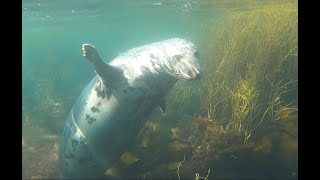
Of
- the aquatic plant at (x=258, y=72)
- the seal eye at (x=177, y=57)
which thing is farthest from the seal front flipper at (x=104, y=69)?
the aquatic plant at (x=258, y=72)

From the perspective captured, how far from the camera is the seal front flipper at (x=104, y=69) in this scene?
5.80 meters

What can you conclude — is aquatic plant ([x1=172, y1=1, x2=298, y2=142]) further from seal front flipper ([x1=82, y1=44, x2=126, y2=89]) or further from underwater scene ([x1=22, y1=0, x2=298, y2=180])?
seal front flipper ([x1=82, y1=44, x2=126, y2=89])

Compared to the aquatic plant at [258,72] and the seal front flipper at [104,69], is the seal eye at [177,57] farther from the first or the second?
the aquatic plant at [258,72]

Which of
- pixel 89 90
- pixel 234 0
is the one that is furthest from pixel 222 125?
pixel 234 0

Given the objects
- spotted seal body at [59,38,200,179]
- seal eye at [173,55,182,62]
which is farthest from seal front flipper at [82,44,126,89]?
seal eye at [173,55,182,62]

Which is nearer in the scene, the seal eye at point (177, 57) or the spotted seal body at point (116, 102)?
the spotted seal body at point (116, 102)

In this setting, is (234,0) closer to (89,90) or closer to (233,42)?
(233,42)

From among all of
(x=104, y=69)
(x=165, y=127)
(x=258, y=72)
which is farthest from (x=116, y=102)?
(x=258, y=72)

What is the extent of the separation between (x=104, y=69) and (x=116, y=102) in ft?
2.08

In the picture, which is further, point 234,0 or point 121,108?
point 234,0

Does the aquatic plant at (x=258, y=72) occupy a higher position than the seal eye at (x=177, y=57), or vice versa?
the seal eye at (x=177, y=57)

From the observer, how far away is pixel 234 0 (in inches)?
741

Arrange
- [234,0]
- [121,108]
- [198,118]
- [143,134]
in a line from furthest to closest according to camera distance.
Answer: [234,0] < [198,118] < [143,134] < [121,108]
